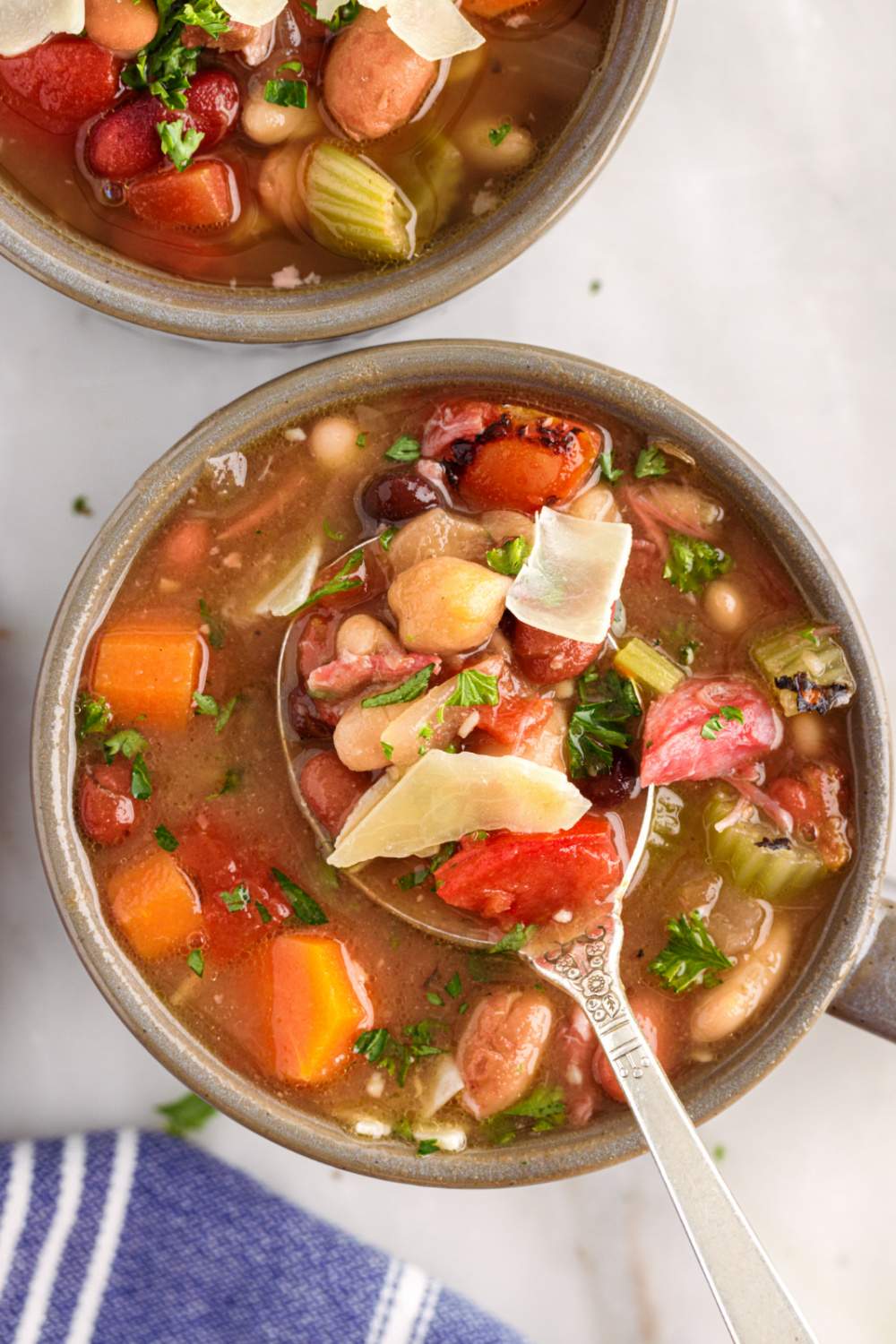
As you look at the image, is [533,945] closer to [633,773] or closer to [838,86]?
[633,773]

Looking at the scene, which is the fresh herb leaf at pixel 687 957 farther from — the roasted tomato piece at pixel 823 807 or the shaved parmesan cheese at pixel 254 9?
the shaved parmesan cheese at pixel 254 9

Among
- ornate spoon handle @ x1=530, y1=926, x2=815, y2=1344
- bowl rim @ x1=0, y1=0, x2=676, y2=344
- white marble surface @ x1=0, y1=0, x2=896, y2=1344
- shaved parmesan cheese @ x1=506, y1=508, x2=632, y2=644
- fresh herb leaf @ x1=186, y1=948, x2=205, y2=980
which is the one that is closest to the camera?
ornate spoon handle @ x1=530, y1=926, x2=815, y2=1344

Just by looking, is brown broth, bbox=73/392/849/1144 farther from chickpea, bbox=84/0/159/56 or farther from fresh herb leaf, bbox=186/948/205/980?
chickpea, bbox=84/0/159/56

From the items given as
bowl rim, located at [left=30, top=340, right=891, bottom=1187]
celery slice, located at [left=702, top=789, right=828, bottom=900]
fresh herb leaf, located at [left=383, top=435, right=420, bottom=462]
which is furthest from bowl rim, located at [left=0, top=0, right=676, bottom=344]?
celery slice, located at [left=702, top=789, right=828, bottom=900]

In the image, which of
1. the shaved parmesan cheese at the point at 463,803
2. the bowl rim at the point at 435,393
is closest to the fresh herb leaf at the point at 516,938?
the shaved parmesan cheese at the point at 463,803

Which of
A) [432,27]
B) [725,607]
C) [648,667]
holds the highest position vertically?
[432,27]

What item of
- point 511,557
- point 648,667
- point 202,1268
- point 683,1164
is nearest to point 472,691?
point 511,557

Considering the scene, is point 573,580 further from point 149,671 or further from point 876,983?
point 876,983
